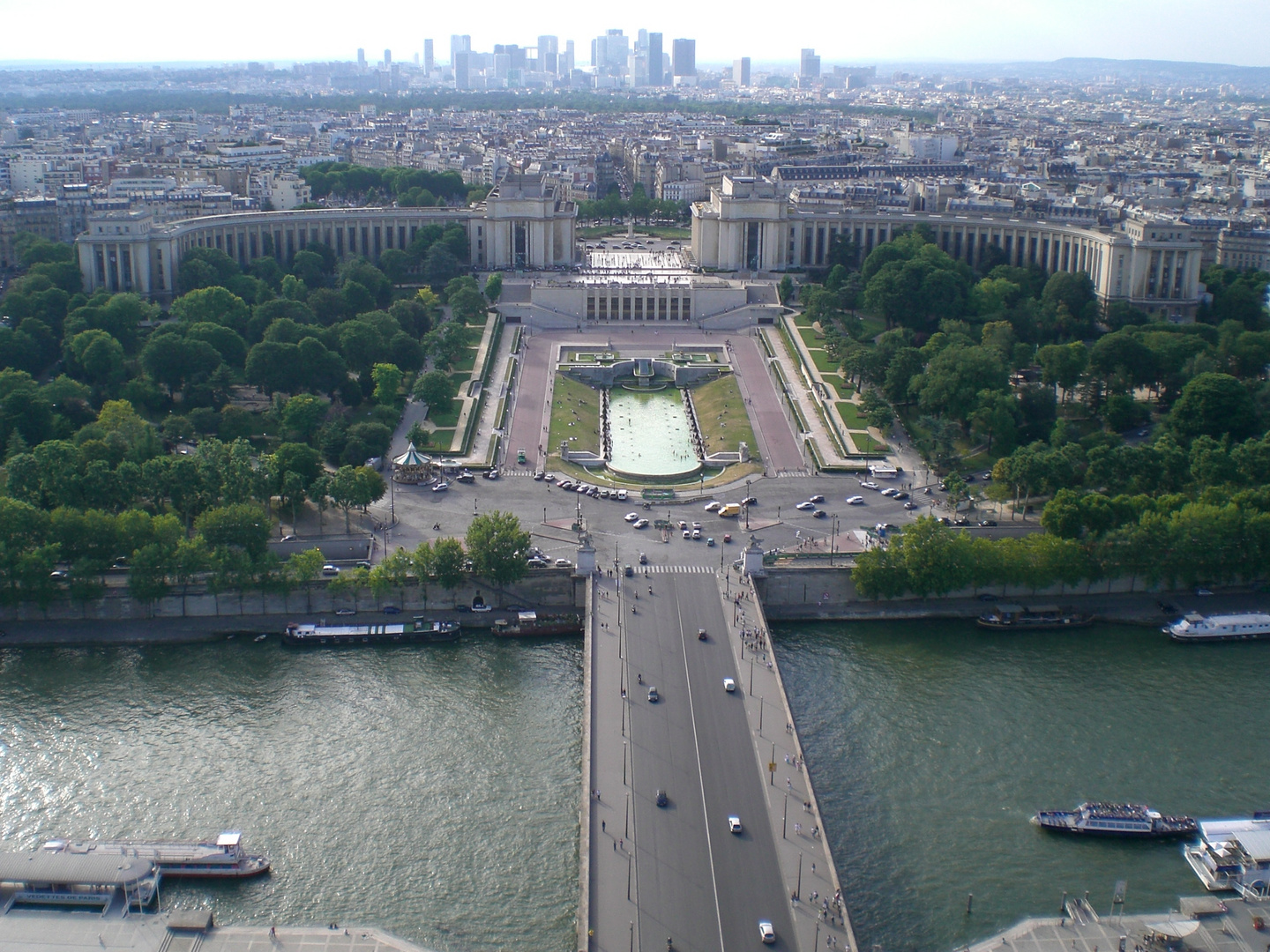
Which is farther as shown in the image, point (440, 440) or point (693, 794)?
point (440, 440)

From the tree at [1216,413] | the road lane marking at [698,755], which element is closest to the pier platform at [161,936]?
the road lane marking at [698,755]

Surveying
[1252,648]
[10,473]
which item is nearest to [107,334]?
[10,473]

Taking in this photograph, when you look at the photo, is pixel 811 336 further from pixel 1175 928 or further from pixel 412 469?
pixel 1175 928

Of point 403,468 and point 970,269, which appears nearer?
point 403,468

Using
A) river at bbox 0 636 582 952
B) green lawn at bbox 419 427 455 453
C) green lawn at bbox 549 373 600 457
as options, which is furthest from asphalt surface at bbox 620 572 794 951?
green lawn at bbox 549 373 600 457

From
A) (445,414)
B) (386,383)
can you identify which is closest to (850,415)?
(445,414)

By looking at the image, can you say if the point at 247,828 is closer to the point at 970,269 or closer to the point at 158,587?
the point at 158,587
